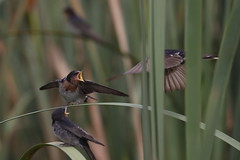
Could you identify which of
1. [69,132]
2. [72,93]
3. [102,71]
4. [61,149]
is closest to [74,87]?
[72,93]

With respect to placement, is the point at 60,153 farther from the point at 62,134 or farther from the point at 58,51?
the point at 62,134

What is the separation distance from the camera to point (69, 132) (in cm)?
185

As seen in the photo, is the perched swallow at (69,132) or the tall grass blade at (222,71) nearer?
the tall grass blade at (222,71)

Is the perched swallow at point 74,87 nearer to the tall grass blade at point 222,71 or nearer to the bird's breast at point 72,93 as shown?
the bird's breast at point 72,93

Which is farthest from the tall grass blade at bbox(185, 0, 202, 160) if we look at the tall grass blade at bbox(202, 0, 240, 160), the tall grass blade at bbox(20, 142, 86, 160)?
the tall grass blade at bbox(20, 142, 86, 160)

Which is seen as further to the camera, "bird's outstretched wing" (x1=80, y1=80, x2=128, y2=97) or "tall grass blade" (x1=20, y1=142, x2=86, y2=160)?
"bird's outstretched wing" (x1=80, y1=80, x2=128, y2=97)

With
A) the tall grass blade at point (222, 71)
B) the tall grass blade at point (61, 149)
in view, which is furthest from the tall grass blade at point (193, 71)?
the tall grass blade at point (61, 149)

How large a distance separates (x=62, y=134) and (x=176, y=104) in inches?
17.3

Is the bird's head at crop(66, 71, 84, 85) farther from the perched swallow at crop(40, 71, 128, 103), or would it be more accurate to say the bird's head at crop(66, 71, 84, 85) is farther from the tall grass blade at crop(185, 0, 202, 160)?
the tall grass blade at crop(185, 0, 202, 160)

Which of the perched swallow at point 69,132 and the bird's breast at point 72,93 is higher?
the bird's breast at point 72,93

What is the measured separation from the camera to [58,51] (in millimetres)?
2914

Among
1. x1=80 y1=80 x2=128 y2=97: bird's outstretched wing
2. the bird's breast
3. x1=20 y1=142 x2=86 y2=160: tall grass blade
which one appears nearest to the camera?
x1=20 y1=142 x2=86 y2=160: tall grass blade

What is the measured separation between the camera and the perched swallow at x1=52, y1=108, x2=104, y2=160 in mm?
1709

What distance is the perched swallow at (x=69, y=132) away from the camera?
1.71 m
